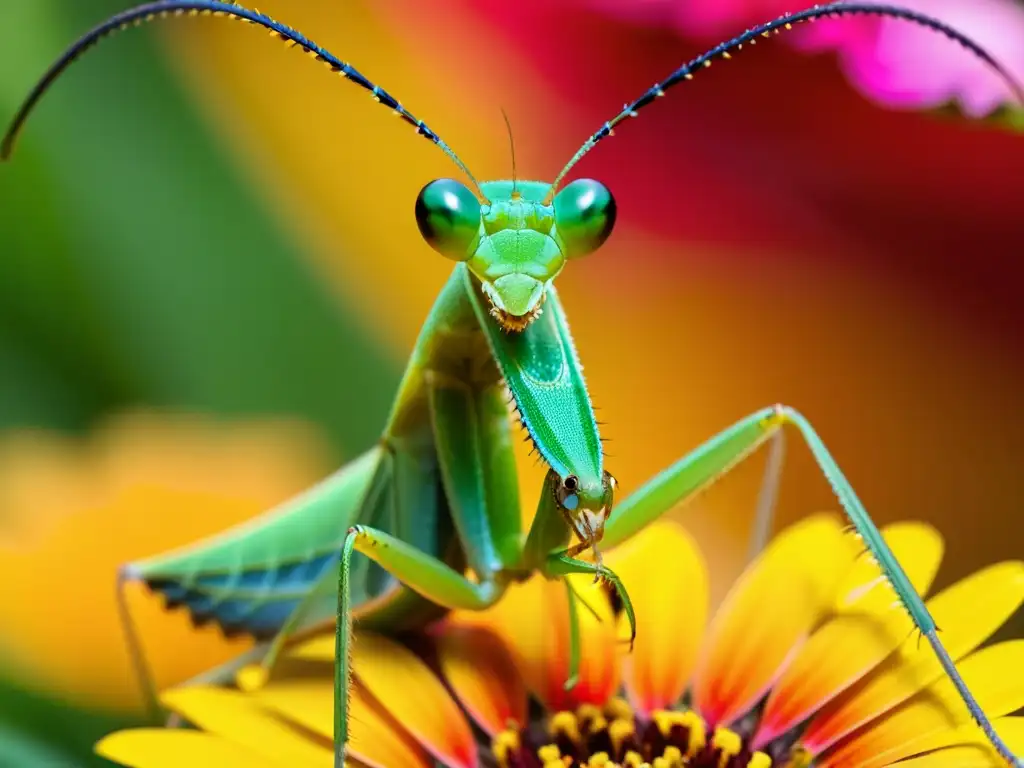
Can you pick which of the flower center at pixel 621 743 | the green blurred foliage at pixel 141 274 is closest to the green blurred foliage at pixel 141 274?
the green blurred foliage at pixel 141 274

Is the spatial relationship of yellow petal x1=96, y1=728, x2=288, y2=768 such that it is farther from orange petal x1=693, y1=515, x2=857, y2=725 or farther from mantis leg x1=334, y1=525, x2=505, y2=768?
orange petal x1=693, y1=515, x2=857, y2=725

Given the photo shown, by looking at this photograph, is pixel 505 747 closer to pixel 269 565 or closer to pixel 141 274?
pixel 269 565

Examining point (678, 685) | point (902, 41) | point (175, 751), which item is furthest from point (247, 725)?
point (902, 41)

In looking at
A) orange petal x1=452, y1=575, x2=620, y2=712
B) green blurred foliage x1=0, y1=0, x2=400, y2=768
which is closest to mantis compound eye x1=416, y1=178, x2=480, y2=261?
orange petal x1=452, y1=575, x2=620, y2=712

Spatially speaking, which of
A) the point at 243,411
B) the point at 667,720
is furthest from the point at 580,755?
the point at 243,411

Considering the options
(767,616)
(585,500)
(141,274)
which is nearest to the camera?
A: (585,500)

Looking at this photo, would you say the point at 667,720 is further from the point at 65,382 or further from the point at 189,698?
the point at 65,382

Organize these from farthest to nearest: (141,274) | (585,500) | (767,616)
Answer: (141,274) → (767,616) → (585,500)
